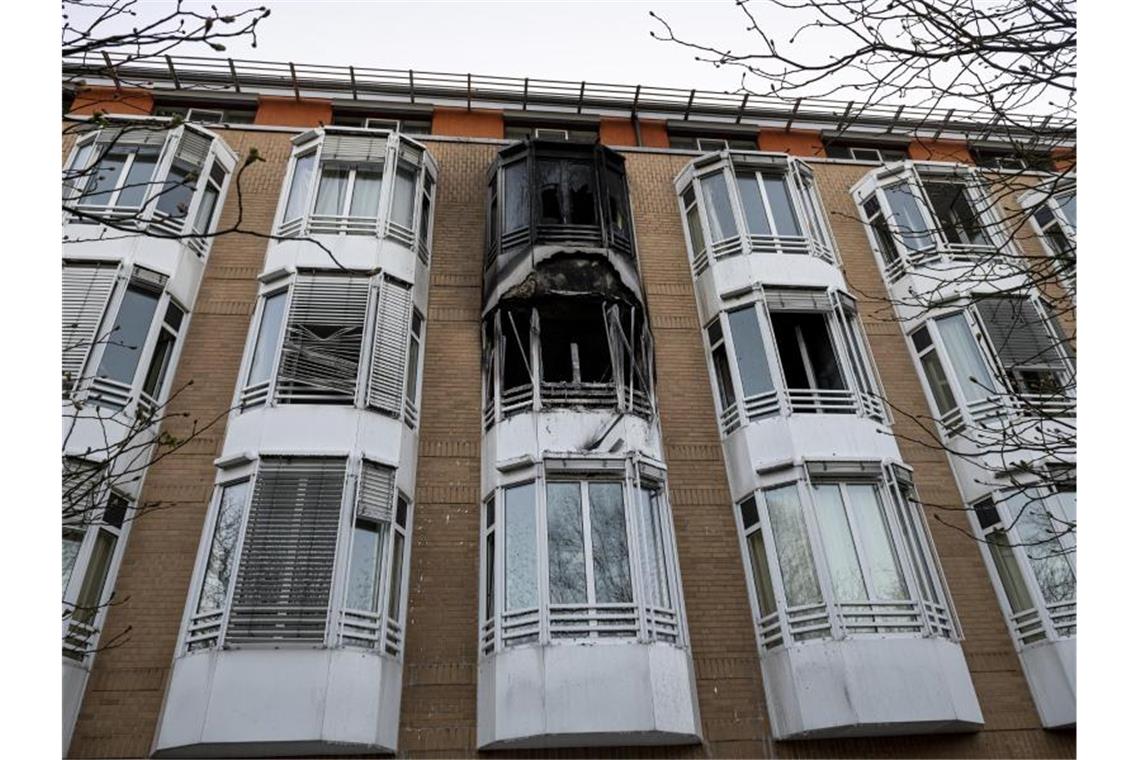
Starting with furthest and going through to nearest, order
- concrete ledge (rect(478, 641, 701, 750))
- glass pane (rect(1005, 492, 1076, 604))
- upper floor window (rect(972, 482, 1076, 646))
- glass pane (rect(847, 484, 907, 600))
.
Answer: glass pane (rect(1005, 492, 1076, 604))
upper floor window (rect(972, 482, 1076, 646))
glass pane (rect(847, 484, 907, 600))
concrete ledge (rect(478, 641, 701, 750))

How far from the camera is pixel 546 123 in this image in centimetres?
1759

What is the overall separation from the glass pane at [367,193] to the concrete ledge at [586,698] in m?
8.29

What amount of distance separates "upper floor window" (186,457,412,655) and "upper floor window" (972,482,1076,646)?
26.7 ft

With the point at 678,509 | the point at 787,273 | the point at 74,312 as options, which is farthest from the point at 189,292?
the point at 787,273

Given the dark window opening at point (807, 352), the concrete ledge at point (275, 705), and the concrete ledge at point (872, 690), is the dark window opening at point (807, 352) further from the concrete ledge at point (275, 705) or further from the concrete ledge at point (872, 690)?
the concrete ledge at point (275, 705)

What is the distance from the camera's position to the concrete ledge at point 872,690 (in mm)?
9039

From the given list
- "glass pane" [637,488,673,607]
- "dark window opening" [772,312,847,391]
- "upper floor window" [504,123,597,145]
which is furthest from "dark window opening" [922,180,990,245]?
"glass pane" [637,488,673,607]

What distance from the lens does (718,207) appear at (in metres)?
14.6

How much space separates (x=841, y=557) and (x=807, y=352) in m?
3.84

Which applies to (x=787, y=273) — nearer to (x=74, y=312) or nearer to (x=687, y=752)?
(x=687, y=752)

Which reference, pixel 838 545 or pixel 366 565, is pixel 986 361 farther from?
pixel 366 565

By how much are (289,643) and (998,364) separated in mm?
11000

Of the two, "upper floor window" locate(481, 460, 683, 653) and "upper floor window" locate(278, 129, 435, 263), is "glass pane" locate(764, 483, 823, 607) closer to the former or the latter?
"upper floor window" locate(481, 460, 683, 653)

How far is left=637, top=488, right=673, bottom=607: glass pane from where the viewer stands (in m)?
9.88
